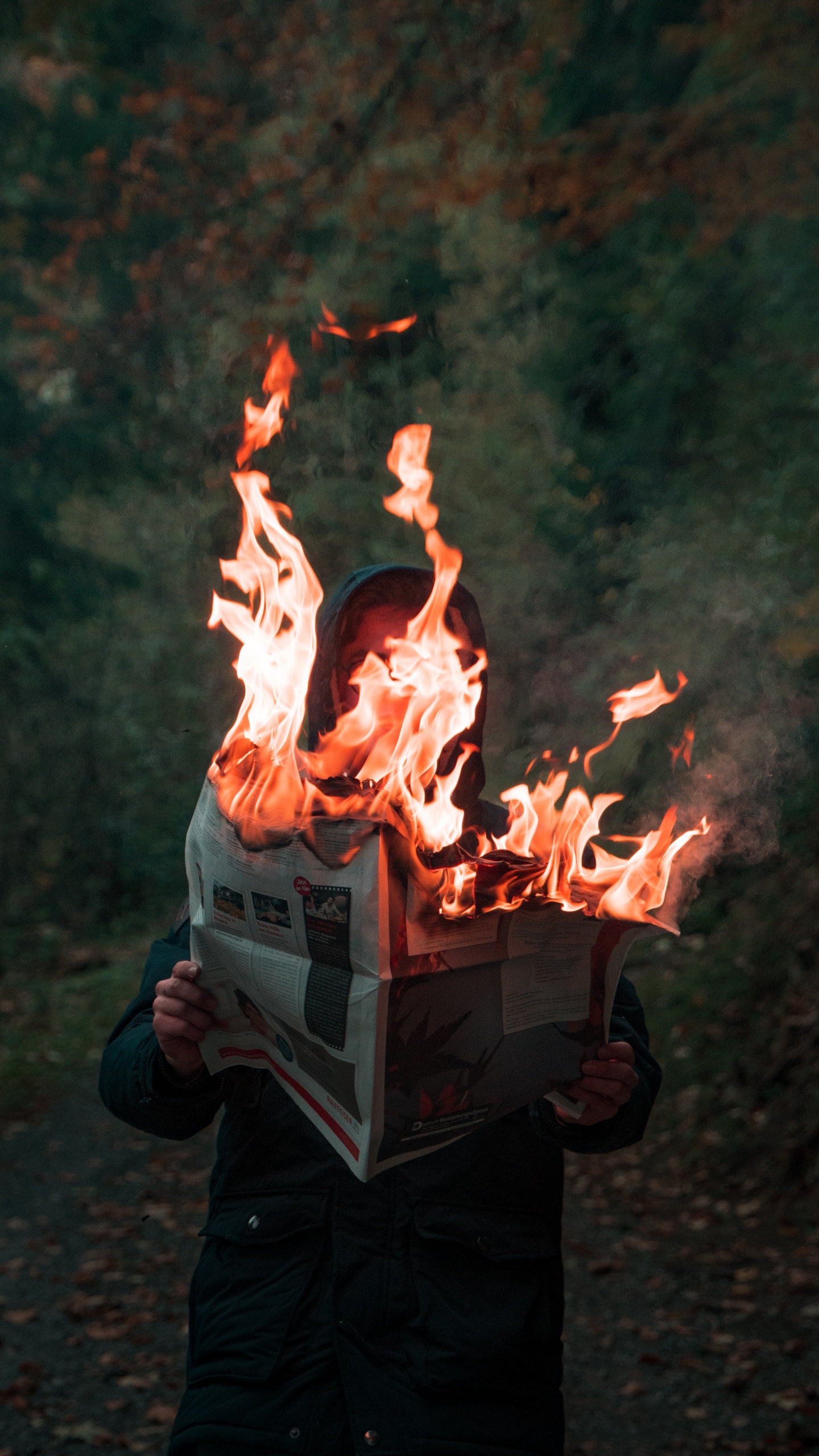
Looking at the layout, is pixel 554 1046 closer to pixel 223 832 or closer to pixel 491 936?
pixel 491 936

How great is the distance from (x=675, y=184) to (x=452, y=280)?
1836mm

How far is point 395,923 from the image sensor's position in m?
1.31

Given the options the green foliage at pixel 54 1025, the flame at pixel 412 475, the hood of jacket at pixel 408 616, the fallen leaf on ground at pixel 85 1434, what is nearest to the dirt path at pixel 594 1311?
the fallen leaf on ground at pixel 85 1434

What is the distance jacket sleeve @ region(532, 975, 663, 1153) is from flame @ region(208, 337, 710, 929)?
28cm

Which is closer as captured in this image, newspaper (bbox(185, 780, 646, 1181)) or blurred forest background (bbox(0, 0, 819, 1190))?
newspaper (bbox(185, 780, 646, 1181))

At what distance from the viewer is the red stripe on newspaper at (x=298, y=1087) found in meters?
1.41

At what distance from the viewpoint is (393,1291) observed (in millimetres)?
1551

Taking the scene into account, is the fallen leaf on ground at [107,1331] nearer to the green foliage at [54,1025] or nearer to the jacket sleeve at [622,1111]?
the green foliage at [54,1025]

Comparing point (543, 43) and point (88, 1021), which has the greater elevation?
point (543, 43)

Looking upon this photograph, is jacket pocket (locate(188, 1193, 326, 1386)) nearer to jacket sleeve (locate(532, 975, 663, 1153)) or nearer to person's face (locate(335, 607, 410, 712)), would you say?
jacket sleeve (locate(532, 975, 663, 1153))

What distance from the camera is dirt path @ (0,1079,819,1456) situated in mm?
3902

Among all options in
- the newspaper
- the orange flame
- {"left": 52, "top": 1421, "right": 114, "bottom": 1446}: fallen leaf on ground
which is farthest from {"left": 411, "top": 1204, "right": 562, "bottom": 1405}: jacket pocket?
{"left": 52, "top": 1421, "right": 114, "bottom": 1446}: fallen leaf on ground

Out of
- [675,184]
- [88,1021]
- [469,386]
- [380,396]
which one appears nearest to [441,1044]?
[380,396]

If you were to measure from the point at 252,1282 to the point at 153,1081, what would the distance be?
34 cm
